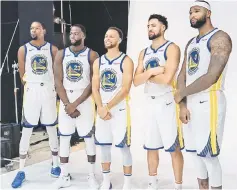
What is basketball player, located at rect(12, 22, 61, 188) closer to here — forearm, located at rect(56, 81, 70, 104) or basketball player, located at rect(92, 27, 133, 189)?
forearm, located at rect(56, 81, 70, 104)

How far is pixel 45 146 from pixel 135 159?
117cm

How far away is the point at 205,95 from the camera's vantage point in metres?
2.87

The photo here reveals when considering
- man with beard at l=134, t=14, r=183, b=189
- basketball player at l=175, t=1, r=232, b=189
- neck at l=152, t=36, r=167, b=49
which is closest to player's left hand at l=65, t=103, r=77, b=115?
man with beard at l=134, t=14, r=183, b=189

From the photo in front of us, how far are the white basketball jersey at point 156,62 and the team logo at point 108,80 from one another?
304mm

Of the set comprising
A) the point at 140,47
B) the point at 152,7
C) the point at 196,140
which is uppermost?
the point at 152,7

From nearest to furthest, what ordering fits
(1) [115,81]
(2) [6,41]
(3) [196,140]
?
(3) [196,140] < (1) [115,81] < (2) [6,41]

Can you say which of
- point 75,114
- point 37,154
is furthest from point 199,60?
point 37,154

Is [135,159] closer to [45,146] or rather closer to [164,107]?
[45,146]

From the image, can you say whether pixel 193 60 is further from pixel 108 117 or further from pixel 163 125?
pixel 108 117

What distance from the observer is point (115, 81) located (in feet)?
11.2

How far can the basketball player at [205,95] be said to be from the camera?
2782mm

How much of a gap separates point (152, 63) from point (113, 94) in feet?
1.52

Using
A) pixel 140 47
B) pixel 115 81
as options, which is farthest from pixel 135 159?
pixel 115 81

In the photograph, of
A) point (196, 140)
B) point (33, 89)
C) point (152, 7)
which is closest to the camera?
point (196, 140)
